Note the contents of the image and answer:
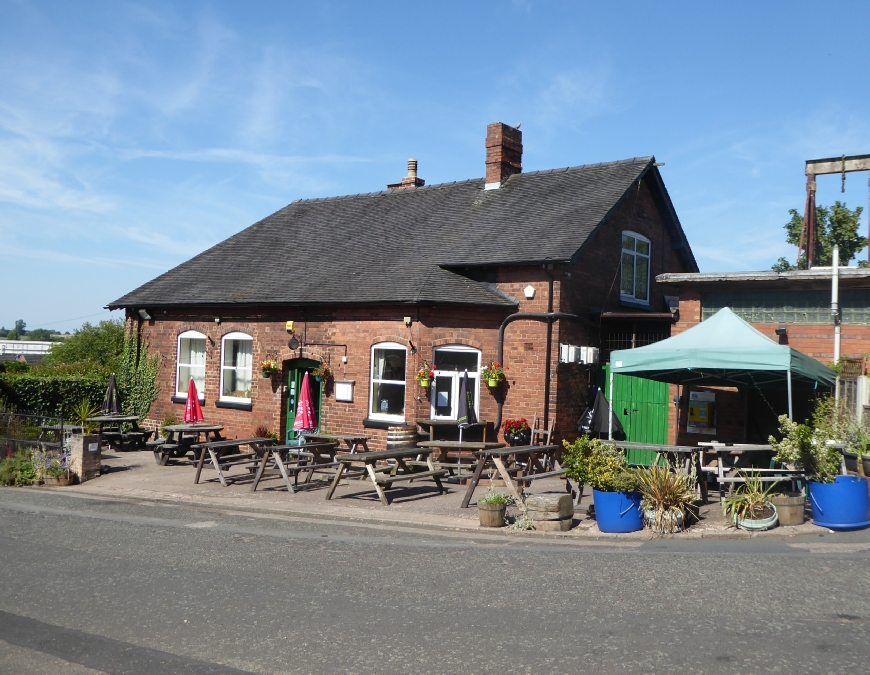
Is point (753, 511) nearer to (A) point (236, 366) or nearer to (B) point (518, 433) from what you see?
(B) point (518, 433)

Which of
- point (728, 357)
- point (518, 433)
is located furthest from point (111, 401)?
point (728, 357)

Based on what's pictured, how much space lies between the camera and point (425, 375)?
16047mm

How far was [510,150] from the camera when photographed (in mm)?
21078

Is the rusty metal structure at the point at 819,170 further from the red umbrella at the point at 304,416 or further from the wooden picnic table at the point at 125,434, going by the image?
the wooden picnic table at the point at 125,434

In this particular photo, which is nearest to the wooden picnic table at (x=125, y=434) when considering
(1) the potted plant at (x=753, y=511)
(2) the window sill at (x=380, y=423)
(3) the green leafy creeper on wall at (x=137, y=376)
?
(3) the green leafy creeper on wall at (x=137, y=376)

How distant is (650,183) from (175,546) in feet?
47.7

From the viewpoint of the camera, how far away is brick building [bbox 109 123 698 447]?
53.8 feet

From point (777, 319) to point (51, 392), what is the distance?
18.6m

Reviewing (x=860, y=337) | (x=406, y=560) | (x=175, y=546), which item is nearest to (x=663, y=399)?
(x=860, y=337)

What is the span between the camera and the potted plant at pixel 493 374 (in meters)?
16.2

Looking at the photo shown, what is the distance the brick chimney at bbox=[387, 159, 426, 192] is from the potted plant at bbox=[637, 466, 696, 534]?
15.7 metres

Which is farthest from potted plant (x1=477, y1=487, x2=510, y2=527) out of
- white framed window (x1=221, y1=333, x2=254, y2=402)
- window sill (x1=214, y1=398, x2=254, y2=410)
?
white framed window (x1=221, y1=333, x2=254, y2=402)

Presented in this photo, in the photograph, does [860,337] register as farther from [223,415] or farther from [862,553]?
[223,415]

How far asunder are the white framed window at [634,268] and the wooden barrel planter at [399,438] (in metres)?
6.37
